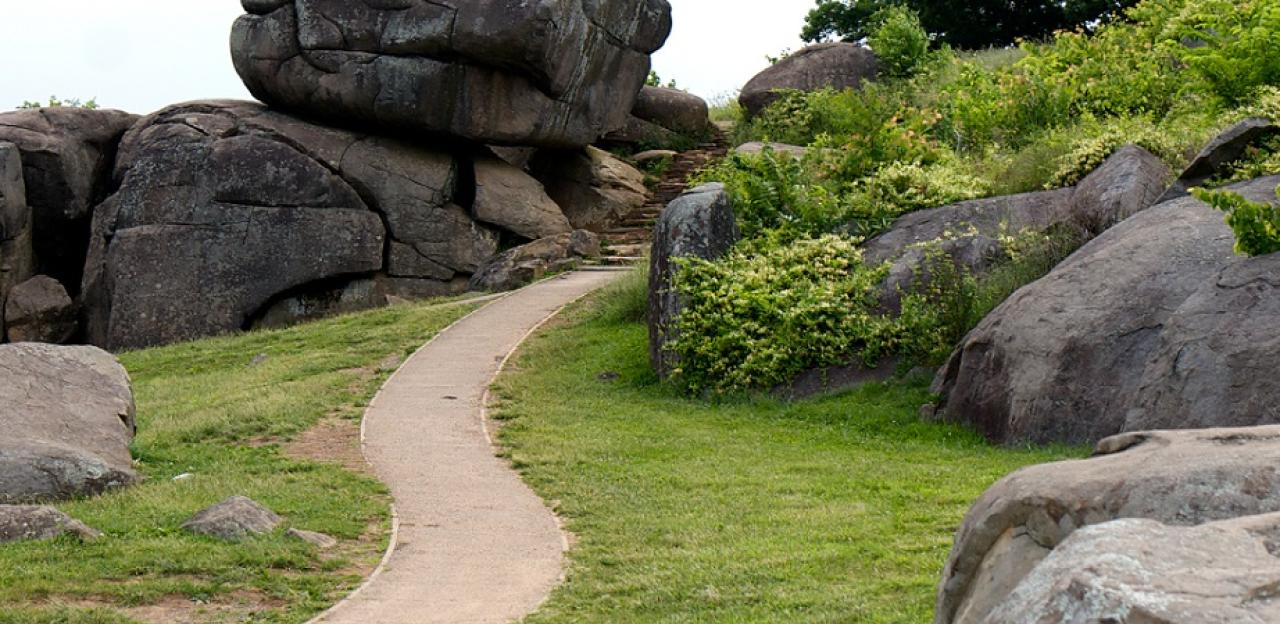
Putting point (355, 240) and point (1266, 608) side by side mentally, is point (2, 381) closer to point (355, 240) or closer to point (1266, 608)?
point (1266, 608)

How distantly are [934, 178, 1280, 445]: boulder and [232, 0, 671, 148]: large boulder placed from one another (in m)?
14.6

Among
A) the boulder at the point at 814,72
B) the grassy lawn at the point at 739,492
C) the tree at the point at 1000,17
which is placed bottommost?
the grassy lawn at the point at 739,492

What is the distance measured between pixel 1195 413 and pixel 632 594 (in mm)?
Result: 4897

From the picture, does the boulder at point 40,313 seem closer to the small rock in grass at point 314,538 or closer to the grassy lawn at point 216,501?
the grassy lawn at point 216,501

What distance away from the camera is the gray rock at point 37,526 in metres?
9.87

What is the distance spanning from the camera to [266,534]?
1012 cm

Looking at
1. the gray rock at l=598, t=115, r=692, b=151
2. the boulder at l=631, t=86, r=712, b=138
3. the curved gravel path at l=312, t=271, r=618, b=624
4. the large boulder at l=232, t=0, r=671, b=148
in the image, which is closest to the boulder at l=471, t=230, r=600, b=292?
the large boulder at l=232, t=0, r=671, b=148

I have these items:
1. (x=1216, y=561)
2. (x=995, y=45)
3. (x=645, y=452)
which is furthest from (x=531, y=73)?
(x=1216, y=561)

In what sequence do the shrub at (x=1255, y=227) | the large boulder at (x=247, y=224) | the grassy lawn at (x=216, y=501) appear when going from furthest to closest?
1. the large boulder at (x=247, y=224)
2. the shrub at (x=1255, y=227)
3. the grassy lawn at (x=216, y=501)

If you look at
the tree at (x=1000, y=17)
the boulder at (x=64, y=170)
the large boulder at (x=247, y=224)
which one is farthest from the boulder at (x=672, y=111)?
the boulder at (x=64, y=170)

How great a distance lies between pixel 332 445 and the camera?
572 inches

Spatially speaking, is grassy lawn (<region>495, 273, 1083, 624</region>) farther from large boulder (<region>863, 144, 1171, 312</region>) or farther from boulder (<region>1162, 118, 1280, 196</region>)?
boulder (<region>1162, 118, 1280, 196</region>)

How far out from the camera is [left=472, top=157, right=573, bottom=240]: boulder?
2903cm

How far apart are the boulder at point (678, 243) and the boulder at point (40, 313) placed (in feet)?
47.1
